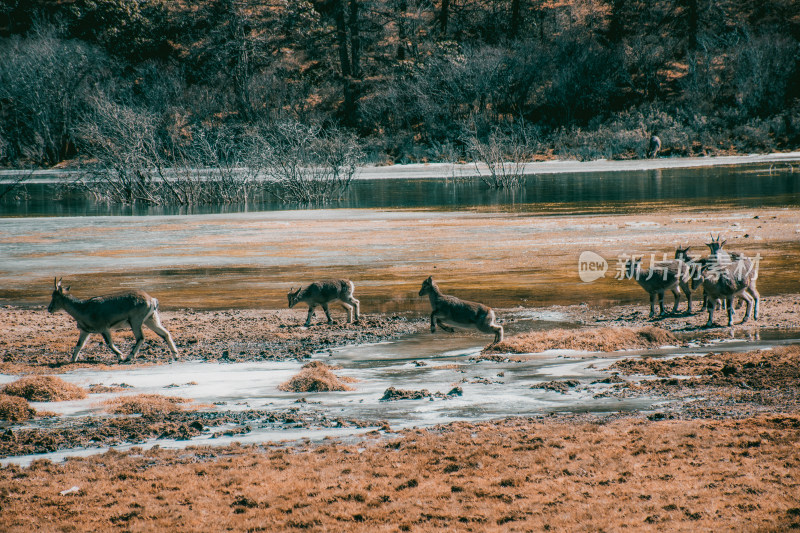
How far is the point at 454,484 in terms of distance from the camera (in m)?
6.41

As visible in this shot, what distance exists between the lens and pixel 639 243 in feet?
69.1

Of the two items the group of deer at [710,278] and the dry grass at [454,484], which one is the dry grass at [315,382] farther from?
the group of deer at [710,278]

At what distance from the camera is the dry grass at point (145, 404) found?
8.54 m

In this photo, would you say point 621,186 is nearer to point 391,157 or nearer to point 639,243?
point 639,243

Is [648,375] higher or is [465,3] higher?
[465,3]

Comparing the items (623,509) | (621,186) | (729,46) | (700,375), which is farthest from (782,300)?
(729,46)

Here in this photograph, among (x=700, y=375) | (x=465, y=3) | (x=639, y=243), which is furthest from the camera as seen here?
(x=465, y=3)

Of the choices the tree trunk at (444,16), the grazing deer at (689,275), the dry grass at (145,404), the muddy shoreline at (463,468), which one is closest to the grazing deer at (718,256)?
the grazing deer at (689,275)

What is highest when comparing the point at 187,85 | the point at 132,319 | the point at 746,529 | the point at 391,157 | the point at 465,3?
the point at 465,3

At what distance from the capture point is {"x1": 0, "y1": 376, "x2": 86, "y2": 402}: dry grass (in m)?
9.05

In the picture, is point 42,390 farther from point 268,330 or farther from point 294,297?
point 294,297

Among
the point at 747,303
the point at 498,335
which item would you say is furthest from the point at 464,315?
the point at 747,303

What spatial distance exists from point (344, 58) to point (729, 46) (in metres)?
34.8

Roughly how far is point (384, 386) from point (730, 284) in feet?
18.6
